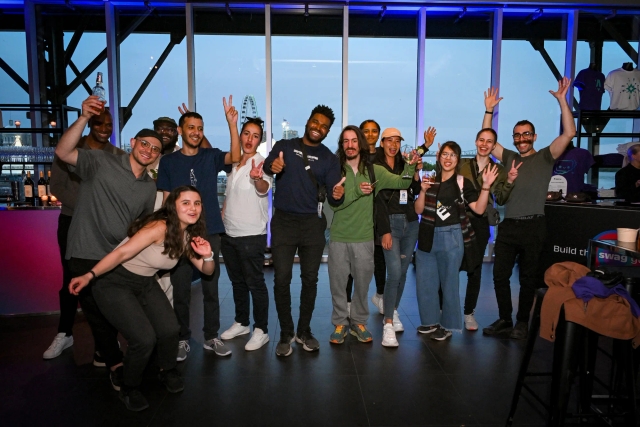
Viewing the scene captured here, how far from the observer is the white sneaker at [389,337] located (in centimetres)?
330

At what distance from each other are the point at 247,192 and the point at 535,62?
6.12m

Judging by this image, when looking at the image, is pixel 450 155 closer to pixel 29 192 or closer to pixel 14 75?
pixel 29 192

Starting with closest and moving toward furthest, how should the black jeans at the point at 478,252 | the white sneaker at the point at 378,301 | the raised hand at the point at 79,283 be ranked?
1. the raised hand at the point at 79,283
2. the black jeans at the point at 478,252
3. the white sneaker at the point at 378,301

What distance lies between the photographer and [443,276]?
3432mm

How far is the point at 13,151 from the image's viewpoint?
506 cm

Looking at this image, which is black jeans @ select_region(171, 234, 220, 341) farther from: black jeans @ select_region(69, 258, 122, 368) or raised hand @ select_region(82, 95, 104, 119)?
raised hand @ select_region(82, 95, 104, 119)

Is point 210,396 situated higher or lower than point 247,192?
lower

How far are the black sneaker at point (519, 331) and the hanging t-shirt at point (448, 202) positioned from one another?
1.06 metres

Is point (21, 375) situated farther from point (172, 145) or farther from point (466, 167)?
point (466, 167)

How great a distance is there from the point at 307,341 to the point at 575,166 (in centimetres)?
437

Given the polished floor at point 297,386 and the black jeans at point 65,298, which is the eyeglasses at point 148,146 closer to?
the black jeans at point 65,298

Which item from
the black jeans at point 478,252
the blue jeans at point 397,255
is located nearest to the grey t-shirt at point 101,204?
the blue jeans at point 397,255

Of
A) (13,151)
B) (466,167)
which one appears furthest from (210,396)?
(13,151)

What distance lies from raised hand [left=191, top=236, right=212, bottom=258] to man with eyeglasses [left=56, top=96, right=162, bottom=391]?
0.42m
